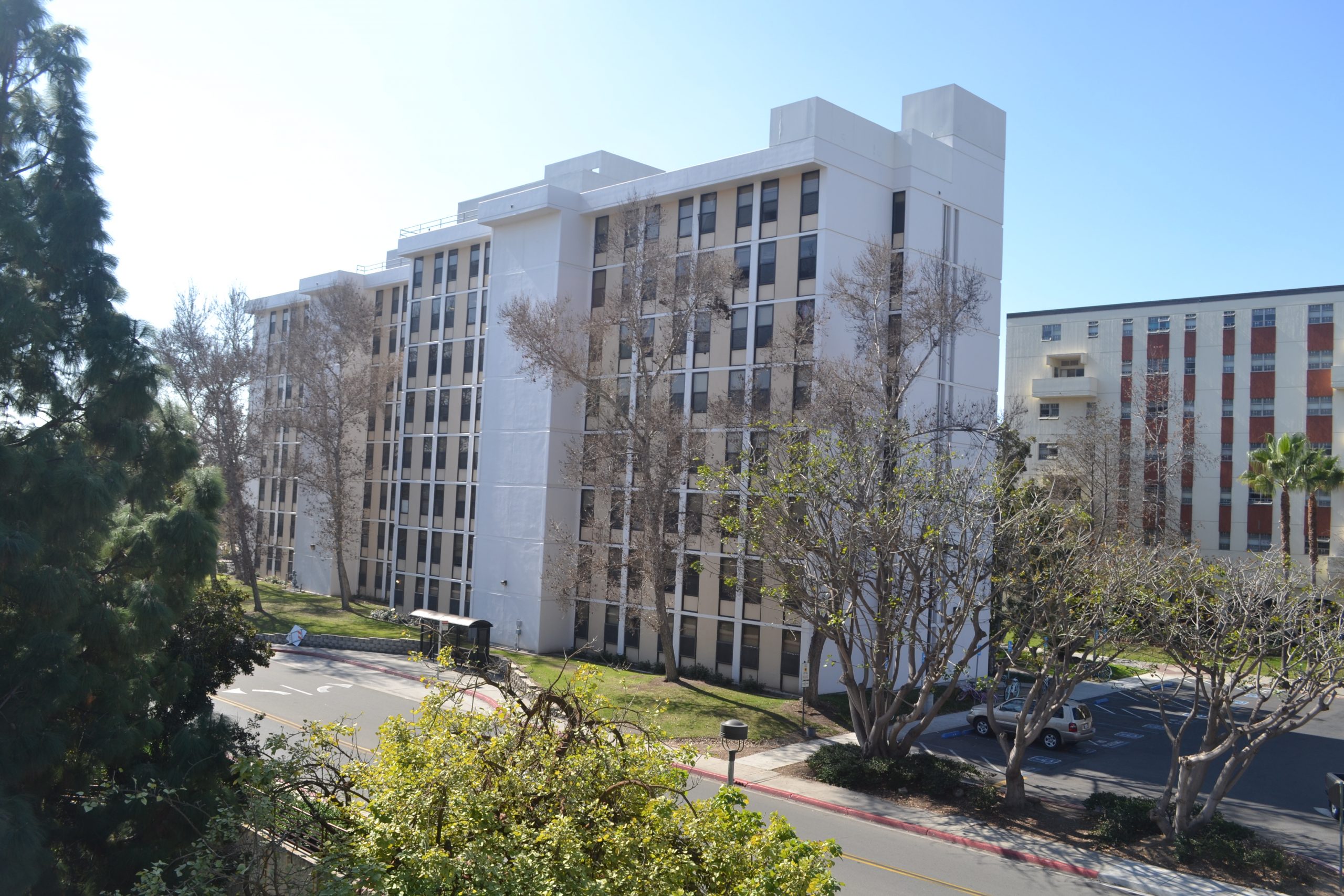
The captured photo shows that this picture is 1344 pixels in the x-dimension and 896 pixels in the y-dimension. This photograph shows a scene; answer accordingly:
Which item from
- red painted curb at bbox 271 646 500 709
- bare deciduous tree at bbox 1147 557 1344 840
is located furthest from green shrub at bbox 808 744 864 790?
red painted curb at bbox 271 646 500 709

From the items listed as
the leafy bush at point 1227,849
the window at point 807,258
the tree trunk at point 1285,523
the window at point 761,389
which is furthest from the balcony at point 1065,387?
the leafy bush at point 1227,849

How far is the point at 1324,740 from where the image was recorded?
32.1 metres

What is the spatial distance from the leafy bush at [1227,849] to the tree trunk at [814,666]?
45.3ft

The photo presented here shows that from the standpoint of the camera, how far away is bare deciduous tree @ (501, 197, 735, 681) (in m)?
33.5

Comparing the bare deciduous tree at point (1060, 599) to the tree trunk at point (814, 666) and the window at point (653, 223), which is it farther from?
the window at point (653, 223)

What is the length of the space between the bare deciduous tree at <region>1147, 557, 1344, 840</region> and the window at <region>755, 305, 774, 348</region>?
2028cm

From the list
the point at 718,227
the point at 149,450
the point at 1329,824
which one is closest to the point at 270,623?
the point at 718,227

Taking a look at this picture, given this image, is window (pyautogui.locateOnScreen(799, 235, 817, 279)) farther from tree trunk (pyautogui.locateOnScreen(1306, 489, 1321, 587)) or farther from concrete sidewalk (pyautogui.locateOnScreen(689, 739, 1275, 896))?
tree trunk (pyautogui.locateOnScreen(1306, 489, 1321, 587))

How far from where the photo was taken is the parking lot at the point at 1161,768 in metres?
21.6

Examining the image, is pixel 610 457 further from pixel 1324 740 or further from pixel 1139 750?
pixel 1324 740

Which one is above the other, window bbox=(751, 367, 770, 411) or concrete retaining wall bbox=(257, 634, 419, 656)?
window bbox=(751, 367, 770, 411)

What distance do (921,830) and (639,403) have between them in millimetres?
18921

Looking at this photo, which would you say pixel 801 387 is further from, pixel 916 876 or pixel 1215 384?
pixel 1215 384

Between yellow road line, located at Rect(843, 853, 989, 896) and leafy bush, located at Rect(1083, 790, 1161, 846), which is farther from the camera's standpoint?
leafy bush, located at Rect(1083, 790, 1161, 846)
